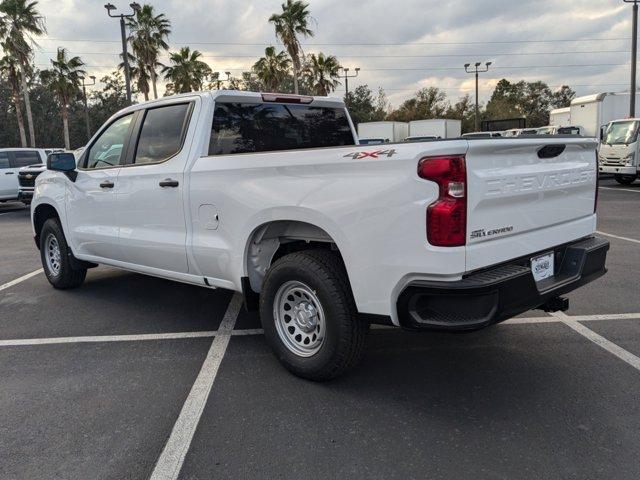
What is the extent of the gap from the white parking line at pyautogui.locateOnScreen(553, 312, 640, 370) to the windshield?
15291 millimetres

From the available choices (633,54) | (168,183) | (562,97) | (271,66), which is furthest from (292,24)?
Answer: (562,97)

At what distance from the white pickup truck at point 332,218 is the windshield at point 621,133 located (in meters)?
15.8

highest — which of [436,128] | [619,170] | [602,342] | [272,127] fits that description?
[436,128]

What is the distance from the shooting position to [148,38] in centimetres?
3494

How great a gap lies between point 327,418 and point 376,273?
2.98 ft

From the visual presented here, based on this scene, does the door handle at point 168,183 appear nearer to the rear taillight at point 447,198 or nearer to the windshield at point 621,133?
the rear taillight at point 447,198

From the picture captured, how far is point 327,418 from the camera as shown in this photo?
3.26m

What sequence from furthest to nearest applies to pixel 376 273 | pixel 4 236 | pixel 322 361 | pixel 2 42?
pixel 2 42 → pixel 4 236 → pixel 322 361 → pixel 376 273

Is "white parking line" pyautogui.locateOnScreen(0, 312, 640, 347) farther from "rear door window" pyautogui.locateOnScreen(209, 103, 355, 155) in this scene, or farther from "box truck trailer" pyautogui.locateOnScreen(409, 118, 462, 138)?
"box truck trailer" pyautogui.locateOnScreen(409, 118, 462, 138)

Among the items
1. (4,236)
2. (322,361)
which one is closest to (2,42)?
(4,236)

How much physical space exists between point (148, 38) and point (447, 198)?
36259mm

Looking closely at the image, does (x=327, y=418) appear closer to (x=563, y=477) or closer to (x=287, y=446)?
(x=287, y=446)

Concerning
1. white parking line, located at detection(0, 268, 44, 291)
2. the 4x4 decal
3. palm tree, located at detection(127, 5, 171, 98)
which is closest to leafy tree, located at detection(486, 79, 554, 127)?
palm tree, located at detection(127, 5, 171, 98)

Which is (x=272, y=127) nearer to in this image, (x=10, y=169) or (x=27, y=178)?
(x=27, y=178)
